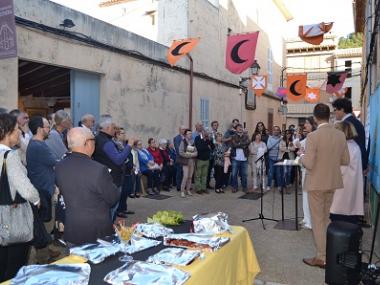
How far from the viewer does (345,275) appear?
3543 mm

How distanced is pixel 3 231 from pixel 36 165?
1489mm

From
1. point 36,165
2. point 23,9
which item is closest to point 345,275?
point 36,165

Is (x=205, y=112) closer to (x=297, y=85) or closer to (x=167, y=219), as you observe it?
(x=297, y=85)

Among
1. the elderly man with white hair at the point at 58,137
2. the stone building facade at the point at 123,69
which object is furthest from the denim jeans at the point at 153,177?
the elderly man with white hair at the point at 58,137

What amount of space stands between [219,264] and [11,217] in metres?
1.64

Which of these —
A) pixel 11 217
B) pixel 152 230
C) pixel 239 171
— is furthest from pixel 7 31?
pixel 239 171

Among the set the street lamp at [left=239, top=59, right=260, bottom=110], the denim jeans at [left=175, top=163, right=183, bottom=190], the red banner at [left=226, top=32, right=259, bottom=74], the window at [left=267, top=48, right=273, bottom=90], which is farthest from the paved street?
the window at [left=267, top=48, right=273, bottom=90]

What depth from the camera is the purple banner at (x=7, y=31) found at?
5922mm

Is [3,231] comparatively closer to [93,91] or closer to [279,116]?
[93,91]

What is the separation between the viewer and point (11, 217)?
295 centimetres

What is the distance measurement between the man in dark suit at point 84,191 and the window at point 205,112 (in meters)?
11.5

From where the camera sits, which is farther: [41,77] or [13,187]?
[41,77]

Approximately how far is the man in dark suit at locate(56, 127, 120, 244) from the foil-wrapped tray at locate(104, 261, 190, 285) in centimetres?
72

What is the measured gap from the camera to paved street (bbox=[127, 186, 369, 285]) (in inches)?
171
